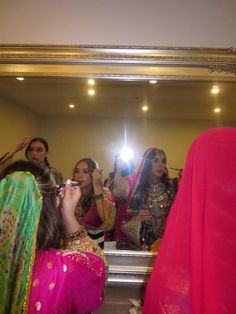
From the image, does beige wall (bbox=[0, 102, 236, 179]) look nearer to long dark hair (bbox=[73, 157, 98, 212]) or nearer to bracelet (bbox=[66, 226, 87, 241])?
long dark hair (bbox=[73, 157, 98, 212])

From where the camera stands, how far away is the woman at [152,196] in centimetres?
124

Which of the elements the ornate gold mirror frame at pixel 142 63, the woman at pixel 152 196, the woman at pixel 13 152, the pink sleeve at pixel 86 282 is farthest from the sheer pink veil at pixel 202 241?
the woman at pixel 13 152

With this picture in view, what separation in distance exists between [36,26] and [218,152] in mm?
1109

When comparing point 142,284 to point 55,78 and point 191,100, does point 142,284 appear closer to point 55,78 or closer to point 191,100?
point 191,100

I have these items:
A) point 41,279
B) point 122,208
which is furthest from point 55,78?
point 41,279

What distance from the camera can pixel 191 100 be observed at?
4.17ft

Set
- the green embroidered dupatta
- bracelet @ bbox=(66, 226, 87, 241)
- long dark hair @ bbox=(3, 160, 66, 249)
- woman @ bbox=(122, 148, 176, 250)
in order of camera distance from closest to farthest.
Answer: the green embroidered dupatta, long dark hair @ bbox=(3, 160, 66, 249), bracelet @ bbox=(66, 226, 87, 241), woman @ bbox=(122, 148, 176, 250)

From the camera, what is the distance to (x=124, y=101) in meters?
1.27

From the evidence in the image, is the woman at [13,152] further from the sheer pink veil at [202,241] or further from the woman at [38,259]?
the sheer pink veil at [202,241]

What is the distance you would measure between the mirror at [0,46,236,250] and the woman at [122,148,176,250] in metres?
0.04

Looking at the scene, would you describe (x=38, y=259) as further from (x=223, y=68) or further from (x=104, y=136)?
(x=223, y=68)

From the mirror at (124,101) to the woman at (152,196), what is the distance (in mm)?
40

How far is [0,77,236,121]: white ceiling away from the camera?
4.14 feet

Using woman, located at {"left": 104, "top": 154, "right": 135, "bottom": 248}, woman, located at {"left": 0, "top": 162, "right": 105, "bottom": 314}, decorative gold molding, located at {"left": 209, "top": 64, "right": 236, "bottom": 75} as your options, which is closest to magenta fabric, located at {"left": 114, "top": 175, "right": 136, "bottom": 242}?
woman, located at {"left": 104, "top": 154, "right": 135, "bottom": 248}
